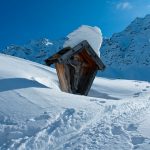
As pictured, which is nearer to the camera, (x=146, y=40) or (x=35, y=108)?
(x=35, y=108)

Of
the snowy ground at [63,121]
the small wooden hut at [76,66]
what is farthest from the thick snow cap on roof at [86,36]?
the snowy ground at [63,121]

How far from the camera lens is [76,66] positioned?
328 inches

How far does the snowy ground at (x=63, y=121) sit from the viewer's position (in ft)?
15.9

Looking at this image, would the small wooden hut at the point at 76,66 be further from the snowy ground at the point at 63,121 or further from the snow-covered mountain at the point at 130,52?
the snow-covered mountain at the point at 130,52

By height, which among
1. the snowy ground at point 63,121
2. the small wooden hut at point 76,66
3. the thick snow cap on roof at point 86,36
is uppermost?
the thick snow cap on roof at point 86,36

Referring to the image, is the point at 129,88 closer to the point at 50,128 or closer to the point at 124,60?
the point at 50,128

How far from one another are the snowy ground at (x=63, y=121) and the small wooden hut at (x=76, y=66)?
94 cm

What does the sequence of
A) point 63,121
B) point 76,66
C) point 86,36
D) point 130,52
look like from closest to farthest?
1. point 63,121
2. point 76,66
3. point 86,36
4. point 130,52

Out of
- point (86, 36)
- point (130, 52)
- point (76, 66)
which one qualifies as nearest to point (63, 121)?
point (76, 66)

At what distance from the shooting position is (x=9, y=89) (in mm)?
6582

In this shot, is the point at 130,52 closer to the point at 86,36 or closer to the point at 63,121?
the point at 86,36

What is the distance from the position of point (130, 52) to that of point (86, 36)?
508 ft

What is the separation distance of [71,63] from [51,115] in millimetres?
2647

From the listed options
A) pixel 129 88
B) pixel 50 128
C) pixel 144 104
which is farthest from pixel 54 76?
pixel 50 128
